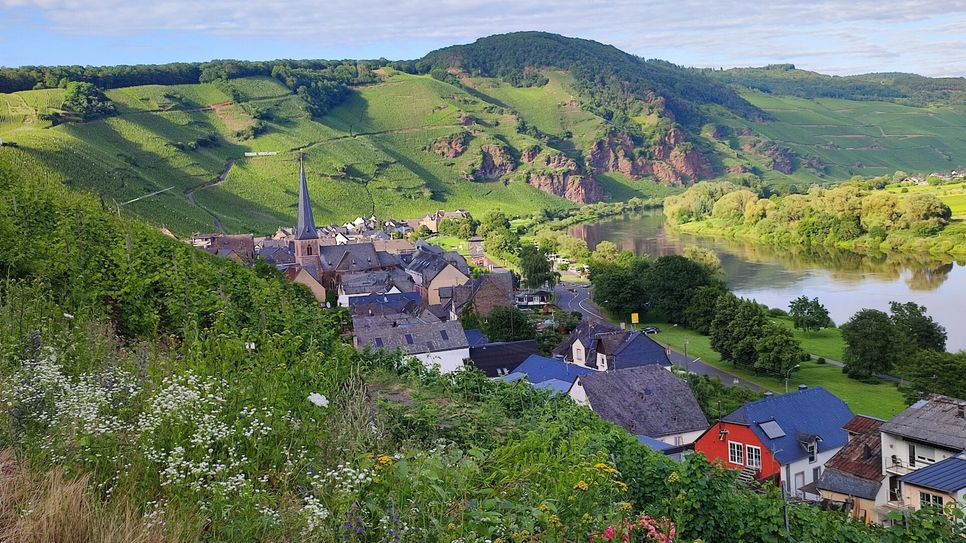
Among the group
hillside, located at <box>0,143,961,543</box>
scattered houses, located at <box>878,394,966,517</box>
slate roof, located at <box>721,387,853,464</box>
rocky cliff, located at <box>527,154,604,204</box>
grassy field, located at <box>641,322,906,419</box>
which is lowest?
rocky cliff, located at <box>527,154,604,204</box>

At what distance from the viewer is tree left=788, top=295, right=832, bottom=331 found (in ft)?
129

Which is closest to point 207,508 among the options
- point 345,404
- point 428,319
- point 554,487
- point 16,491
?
point 16,491

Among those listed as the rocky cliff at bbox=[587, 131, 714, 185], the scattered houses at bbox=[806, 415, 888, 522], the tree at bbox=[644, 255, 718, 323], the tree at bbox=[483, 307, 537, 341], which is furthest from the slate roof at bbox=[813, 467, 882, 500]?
the rocky cliff at bbox=[587, 131, 714, 185]

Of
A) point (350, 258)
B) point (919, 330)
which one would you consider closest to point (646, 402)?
point (919, 330)

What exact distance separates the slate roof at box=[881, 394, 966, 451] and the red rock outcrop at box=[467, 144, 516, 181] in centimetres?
12628

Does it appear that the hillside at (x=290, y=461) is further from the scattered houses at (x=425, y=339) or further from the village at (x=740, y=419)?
the scattered houses at (x=425, y=339)

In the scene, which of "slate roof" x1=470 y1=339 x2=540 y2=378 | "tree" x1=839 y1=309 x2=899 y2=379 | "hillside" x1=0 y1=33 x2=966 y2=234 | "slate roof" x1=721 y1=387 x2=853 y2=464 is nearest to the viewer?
"slate roof" x1=721 y1=387 x2=853 y2=464

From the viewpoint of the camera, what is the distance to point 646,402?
68.8ft

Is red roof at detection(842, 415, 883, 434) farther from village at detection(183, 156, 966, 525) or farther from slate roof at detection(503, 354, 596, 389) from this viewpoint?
slate roof at detection(503, 354, 596, 389)

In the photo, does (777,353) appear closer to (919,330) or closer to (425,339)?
(919,330)

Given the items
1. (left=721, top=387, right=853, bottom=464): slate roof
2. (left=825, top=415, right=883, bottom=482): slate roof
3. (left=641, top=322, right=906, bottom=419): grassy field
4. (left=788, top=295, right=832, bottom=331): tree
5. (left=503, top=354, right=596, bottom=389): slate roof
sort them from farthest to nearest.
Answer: (left=788, top=295, right=832, bottom=331): tree, (left=641, top=322, right=906, bottom=419): grassy field, (left=503, top=354, right=596, bottom=389): slate roof, (left=721, top=387, right=853, bottom=464): slate roof, (left=825, top=415, right=883, bottom=482): slate roof

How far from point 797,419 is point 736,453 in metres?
1.84

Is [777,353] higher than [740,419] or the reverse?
the reverse

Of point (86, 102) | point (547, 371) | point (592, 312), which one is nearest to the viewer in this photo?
point (547, 371)
